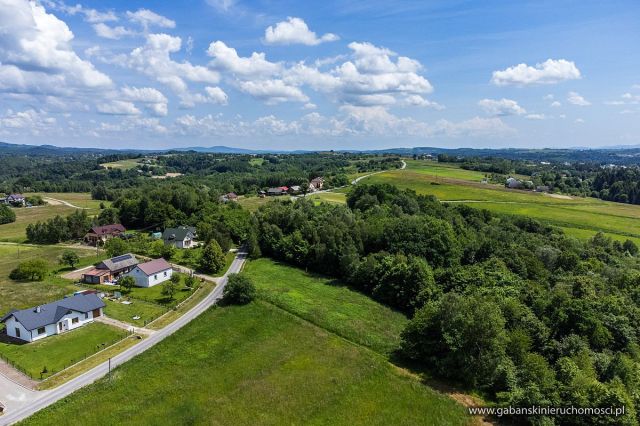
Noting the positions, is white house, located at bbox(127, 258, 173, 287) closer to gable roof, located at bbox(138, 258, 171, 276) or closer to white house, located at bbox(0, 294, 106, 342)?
gable roof, located at bbox(138, 258, 171, 276)

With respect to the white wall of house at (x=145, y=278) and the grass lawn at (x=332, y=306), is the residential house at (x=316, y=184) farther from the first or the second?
the white wall of house at (x=145, y=278)

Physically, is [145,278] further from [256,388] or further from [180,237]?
[256,388]

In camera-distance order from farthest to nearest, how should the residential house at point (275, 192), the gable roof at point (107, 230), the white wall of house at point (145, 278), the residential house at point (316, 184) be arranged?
the residential house at point (316, 184), the residential house at point (275, 192), the gable roof at point (107, 230), the white wall of house at point (145, 278)

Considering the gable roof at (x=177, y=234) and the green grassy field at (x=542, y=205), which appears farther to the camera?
the green grassy field at (x=542, y=205)

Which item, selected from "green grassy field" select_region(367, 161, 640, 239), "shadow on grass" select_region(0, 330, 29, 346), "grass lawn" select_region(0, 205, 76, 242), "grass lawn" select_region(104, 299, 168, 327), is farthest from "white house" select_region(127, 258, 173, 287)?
"green grassy field" select_region(367, 161, 640, 239)

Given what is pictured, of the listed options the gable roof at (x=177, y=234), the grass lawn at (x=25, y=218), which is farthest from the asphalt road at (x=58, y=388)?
the grass lawn at (x=25, y=218)

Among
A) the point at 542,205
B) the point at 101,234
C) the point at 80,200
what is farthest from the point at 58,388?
the point at 80,200

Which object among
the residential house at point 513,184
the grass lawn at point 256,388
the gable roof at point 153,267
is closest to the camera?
the grass lawn at point 256,388
